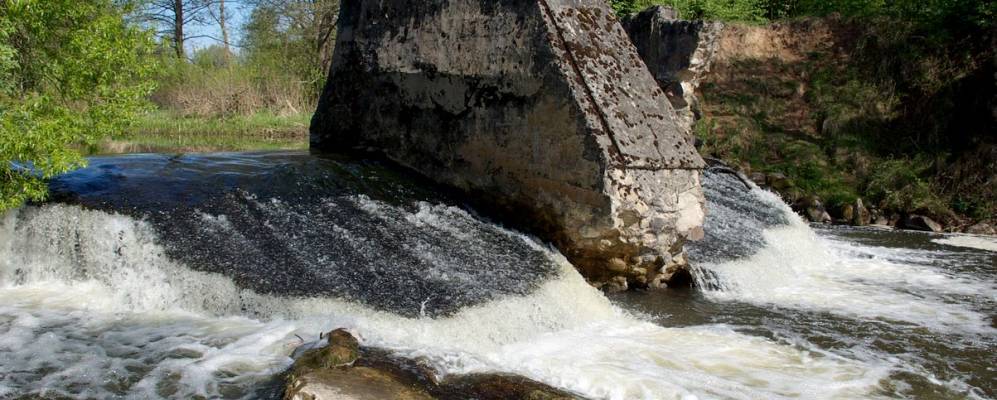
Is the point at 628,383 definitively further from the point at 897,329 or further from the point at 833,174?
the point at 833,174

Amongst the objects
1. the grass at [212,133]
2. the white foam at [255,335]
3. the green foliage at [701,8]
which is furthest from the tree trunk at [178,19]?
the white foam at [255,335]

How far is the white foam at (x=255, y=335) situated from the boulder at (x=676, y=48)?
909cm

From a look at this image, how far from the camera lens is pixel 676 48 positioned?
14.1 meters

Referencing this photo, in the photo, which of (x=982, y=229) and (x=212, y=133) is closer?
(x=982, y=229)

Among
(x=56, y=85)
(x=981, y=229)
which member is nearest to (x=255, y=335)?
(x=56, y=85)

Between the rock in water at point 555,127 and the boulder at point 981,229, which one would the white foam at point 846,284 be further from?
the boulder at point 981,229

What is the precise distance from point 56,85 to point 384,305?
4.06 meters

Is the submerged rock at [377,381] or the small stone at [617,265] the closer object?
the submerged rock at [377,381]

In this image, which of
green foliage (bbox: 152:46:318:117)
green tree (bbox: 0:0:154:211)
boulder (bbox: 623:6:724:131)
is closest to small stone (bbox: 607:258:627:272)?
green tree (bbox: 0:0:154:211)

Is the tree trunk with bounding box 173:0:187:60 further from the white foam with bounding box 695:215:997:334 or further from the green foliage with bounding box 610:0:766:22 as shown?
the white foam with bounding box 695:215:997:334

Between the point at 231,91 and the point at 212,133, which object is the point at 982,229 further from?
the point at 231,91

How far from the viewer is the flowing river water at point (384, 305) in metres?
4.46

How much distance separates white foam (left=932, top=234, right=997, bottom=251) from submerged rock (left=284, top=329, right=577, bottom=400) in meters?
8.89

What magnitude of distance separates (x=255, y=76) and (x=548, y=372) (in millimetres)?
22241
